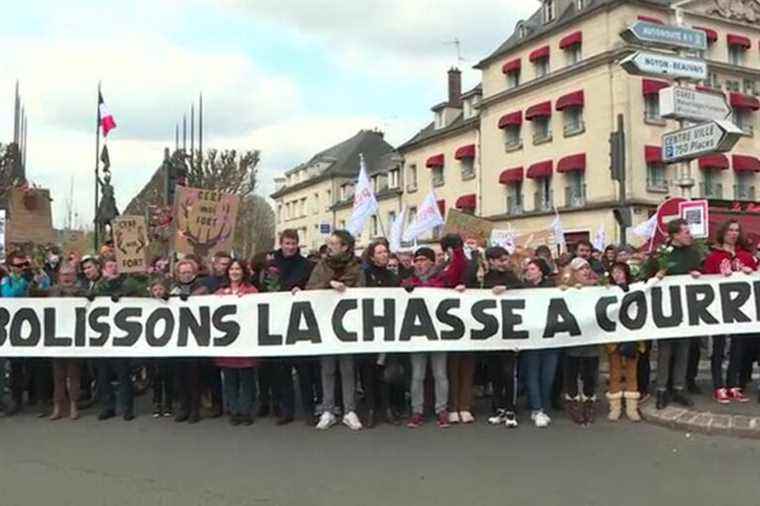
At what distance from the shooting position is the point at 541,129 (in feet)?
140

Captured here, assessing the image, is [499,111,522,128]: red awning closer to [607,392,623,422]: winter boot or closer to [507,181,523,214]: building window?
[507,181,523,214]: building window

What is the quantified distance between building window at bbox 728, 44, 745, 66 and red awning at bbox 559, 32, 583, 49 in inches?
316

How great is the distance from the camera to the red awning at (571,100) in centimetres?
3959

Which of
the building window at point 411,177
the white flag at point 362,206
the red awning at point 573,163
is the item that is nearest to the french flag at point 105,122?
the white flag at point 362,206

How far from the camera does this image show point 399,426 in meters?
8.26

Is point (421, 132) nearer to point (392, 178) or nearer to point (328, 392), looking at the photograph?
point (392, 178)

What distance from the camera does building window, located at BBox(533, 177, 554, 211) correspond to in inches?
1646

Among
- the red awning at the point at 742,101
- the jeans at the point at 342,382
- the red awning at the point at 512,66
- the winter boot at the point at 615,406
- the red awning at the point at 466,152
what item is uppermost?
the red awning at the point at 512,66

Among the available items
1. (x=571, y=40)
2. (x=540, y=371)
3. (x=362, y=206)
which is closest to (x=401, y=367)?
(x=540, y=371)

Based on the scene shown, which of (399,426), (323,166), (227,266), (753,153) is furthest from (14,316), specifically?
(323,166)

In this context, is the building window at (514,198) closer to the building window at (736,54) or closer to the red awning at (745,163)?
the red awning at (745,163)

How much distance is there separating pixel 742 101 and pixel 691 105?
103 ft

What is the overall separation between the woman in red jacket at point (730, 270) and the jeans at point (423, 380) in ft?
9.43

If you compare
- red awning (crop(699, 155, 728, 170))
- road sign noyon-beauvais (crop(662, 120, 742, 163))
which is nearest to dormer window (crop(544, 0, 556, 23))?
red awning (crop(699, 155, 728, 170))
